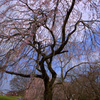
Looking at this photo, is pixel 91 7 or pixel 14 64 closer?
pixel 14 64

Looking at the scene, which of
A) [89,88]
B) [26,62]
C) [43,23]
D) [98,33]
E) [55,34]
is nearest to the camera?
[26,62]

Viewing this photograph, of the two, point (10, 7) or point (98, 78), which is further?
point (98, 78)

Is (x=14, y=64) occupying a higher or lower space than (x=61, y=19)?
lower

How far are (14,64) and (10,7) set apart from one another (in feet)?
6.25

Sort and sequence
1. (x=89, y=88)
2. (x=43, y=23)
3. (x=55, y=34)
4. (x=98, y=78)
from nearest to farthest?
1. (x=43, y=23)
2. (x=55, y=34)
3. (x=89, y=88)
4. (x=98, y=78)

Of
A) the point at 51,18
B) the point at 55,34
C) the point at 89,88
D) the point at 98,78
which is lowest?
the point at 89,88

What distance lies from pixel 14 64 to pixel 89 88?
23.3 ft

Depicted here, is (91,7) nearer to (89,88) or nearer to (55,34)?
(55,34)

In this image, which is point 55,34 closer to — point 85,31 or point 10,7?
point 85,31

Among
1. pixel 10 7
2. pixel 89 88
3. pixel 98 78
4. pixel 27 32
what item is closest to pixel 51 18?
pixel 27 32

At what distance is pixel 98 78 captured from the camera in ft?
36.3

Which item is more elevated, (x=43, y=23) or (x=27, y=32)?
(x=43, y=23)

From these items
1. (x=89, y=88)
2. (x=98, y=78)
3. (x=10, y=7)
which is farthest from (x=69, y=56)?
(x=98, y=78)

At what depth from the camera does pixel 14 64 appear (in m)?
3.70
